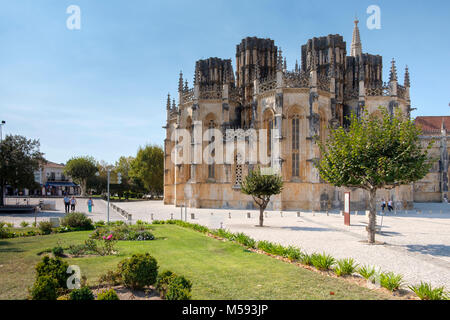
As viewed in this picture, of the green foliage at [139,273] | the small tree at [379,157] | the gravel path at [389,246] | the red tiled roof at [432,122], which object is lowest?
the gravel path at [389,246]

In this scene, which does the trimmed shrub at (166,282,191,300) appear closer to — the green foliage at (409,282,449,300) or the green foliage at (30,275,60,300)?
the green foliage at (30,275,60,300)

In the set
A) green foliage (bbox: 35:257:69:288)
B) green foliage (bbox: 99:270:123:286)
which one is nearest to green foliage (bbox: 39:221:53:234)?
green foliage (bbox: 99:270:123:286)

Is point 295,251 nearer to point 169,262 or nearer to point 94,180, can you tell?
point 169,262

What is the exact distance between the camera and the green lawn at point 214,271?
300 inches

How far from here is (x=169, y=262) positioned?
10688mm

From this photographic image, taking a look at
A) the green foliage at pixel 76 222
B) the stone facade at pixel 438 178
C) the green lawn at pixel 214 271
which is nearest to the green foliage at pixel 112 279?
the green lawn at pixel 214 271

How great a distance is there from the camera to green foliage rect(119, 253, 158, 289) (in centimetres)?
774

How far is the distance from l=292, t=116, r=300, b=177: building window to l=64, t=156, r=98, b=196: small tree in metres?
50.3

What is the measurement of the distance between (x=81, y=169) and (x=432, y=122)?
7146 centimetres

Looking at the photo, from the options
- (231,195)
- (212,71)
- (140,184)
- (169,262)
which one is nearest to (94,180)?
(140,184)

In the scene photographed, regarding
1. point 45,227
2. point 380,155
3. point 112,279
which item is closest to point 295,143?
point 380,155

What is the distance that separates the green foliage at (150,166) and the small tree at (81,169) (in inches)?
495

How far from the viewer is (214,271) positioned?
31.2 feet

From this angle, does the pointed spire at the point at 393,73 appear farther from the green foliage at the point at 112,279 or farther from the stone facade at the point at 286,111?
the green foliage at the point at 112,279
